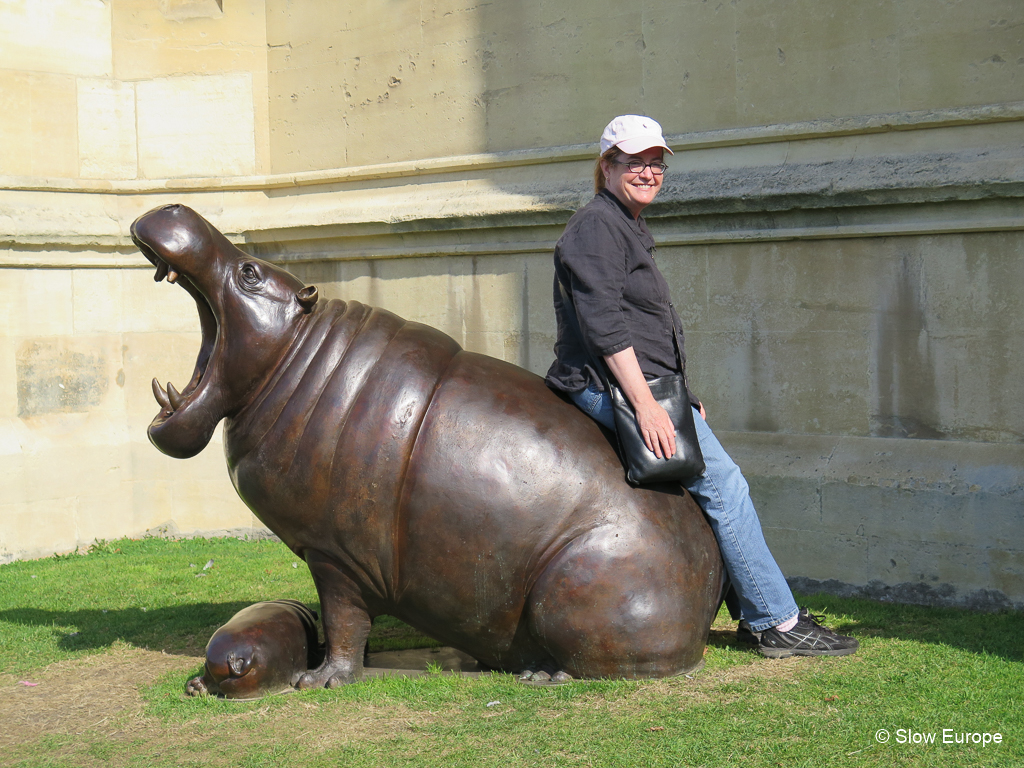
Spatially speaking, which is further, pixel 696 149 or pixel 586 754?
pixel 696 149

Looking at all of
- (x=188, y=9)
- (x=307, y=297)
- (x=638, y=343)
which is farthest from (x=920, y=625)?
(x=188, y=9)

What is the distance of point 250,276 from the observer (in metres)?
4.12

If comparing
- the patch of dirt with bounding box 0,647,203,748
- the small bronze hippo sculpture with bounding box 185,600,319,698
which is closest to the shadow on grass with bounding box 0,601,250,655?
the patch of dirt with bounding box 0,647,203,748

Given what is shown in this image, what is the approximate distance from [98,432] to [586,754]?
5596mm

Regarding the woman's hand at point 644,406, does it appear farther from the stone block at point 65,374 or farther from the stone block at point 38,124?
the stone block at point 38,124

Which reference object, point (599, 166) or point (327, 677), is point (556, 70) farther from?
point (327, 677)

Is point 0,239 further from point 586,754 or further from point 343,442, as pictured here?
point 586,754

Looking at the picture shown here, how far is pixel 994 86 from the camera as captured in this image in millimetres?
5453

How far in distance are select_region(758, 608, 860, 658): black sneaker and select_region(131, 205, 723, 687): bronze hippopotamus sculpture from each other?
1.22 feet

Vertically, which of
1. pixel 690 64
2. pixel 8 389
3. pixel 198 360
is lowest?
pixel 8 389

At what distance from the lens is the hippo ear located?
4.10 metres

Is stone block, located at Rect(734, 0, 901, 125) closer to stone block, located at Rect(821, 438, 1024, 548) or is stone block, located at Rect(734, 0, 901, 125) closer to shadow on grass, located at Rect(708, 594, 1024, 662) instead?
stone block, located at Rect(821, 438, 1024, 548)

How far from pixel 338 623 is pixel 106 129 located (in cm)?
537

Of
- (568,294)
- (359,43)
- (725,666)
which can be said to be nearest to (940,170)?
(568,294)
